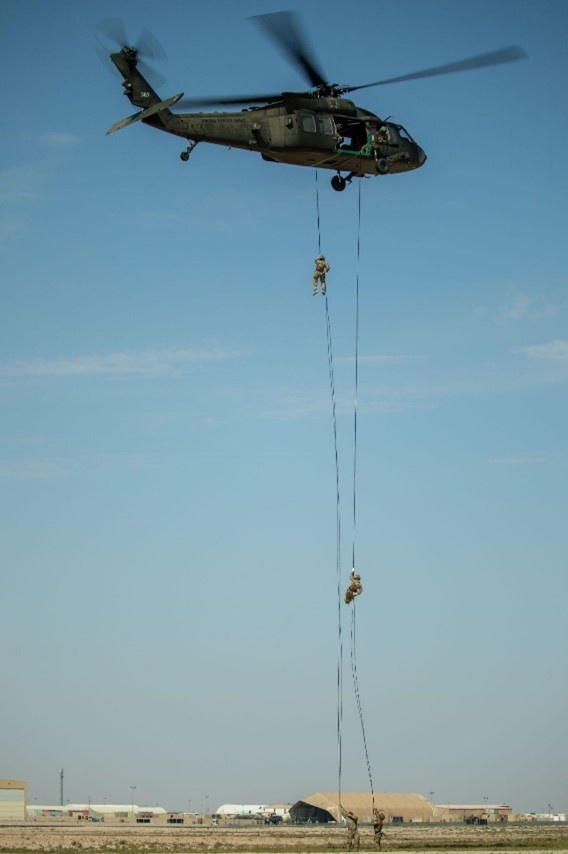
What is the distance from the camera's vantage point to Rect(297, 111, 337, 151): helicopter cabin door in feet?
129

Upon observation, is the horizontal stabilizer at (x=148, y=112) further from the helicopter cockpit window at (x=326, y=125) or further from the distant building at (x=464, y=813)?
the distant building at (x=464, y=813)

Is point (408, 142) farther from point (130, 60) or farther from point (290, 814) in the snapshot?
point (290, 814)

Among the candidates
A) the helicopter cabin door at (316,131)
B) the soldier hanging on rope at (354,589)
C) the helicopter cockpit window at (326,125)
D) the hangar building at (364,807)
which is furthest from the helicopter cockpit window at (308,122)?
the hangar building at (364,807)

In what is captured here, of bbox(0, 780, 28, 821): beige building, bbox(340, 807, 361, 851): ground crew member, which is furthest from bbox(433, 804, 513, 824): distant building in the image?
bbox(340, 807, 361, 851): ground crew member

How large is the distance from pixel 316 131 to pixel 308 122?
1.22 feet

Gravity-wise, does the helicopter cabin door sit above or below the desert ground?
above

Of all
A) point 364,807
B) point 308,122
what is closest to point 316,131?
point 308,122

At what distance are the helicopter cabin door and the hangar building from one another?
7929cm

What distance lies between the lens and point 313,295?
3909 centimetres

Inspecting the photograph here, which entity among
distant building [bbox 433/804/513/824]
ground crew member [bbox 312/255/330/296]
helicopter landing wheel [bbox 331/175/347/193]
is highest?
helicopter landing wheel [bbox 331/175/347/193]

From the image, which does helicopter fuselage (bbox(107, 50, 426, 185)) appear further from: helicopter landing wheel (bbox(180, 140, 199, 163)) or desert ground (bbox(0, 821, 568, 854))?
desert ground (bbox(0, 821, 568, 854))

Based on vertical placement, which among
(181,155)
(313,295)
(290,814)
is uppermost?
(181,155)

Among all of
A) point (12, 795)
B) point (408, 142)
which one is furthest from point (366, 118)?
point (12, 795)

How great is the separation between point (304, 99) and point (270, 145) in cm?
192
